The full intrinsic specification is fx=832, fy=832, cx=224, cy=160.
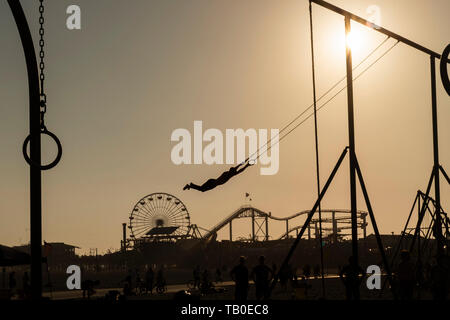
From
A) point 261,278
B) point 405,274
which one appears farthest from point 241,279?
point 405,274

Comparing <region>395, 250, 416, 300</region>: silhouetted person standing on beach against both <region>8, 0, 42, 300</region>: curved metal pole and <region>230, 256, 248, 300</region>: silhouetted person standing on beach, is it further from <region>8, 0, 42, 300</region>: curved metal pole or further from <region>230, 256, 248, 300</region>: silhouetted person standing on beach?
<region>8, 0, 42, 300</region>: curved metal pole

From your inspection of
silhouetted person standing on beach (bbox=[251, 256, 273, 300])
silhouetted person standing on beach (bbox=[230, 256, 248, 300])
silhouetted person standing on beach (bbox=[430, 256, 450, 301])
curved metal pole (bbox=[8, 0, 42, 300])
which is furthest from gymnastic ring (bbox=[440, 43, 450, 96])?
silhouetted person standing on beach (bbox=[251, 256, 273, 300])

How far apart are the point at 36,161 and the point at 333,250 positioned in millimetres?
87870

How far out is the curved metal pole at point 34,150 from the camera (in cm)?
1158

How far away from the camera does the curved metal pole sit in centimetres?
1158

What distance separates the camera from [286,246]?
10875 cm

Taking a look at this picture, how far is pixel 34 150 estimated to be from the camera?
1191cm

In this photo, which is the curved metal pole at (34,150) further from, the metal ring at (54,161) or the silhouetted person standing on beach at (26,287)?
the silhouetted person standing on beach at (26,287)

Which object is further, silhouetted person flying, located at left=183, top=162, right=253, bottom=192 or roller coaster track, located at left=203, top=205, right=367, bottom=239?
roller coaster track, located at left=203, top=205, right=367, bottom=239

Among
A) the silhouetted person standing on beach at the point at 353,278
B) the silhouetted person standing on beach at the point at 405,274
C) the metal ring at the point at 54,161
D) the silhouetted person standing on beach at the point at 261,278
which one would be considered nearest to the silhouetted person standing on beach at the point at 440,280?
the silhouetted person standing on beach at the point at 405,274

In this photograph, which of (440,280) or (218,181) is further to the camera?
(218,181)

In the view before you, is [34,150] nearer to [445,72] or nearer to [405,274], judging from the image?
[445,72]

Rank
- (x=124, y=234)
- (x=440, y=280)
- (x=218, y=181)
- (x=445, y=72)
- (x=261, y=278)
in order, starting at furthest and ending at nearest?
1. (x=124, y=234)
2. (x=218, y=181)
3. (x=261, y=278)
4. (x=440, y=280)
5. (x=445, y=72)
